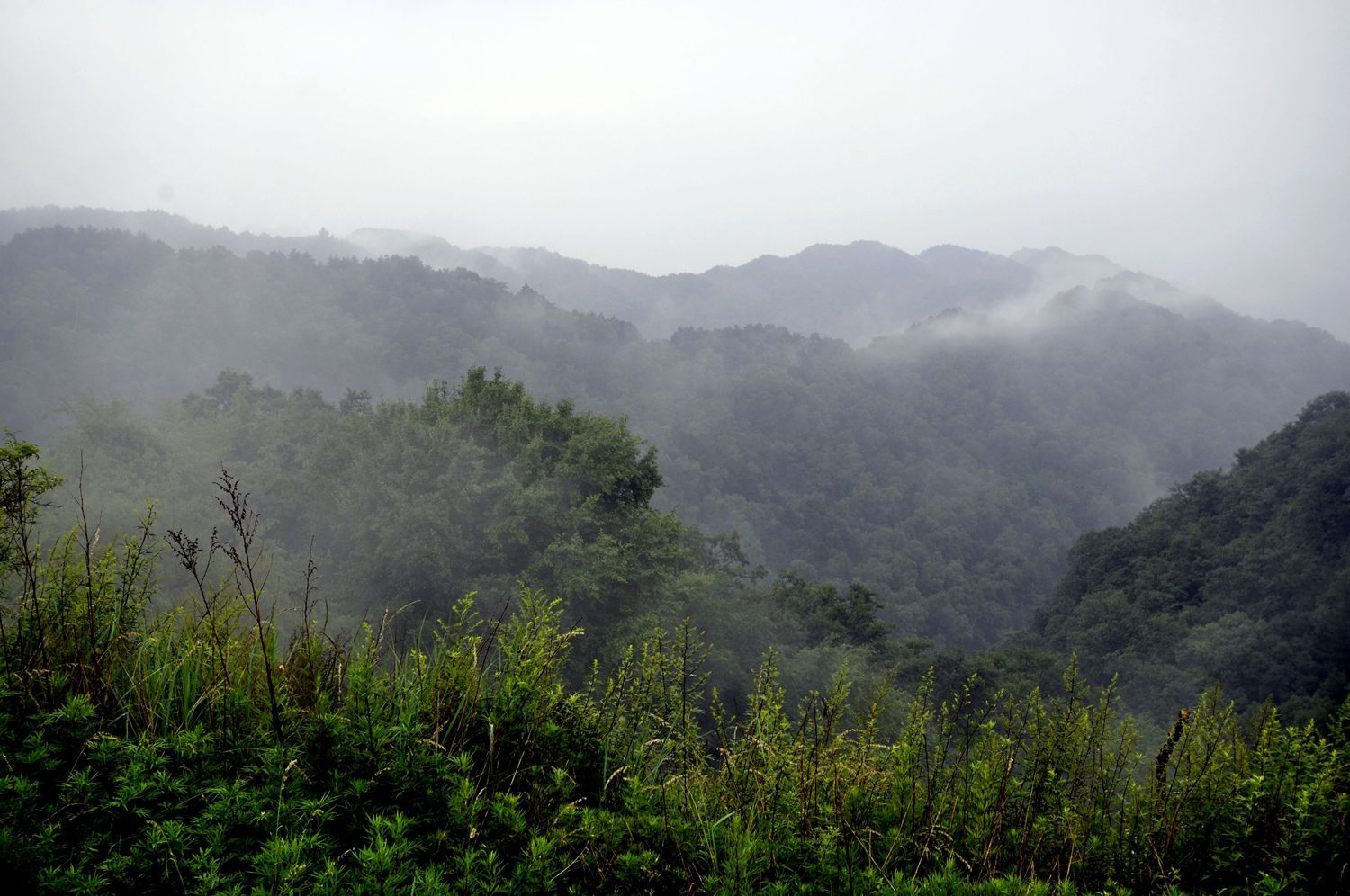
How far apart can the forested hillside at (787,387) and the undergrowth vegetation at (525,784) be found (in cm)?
5911

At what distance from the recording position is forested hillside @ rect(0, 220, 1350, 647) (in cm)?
6562

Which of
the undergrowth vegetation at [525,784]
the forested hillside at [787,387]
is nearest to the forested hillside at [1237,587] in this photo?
the forested hillside at [787,387]

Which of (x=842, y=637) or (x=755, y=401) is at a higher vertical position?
(x=755, y=401)

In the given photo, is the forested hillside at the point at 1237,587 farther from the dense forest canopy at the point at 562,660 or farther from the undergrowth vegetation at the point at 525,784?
the undergrowth vegetation at the point at 525,784

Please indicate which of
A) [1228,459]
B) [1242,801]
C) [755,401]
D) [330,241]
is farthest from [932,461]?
[330,241]

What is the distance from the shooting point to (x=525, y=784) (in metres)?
2.24

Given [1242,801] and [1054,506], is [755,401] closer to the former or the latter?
[1054,506]

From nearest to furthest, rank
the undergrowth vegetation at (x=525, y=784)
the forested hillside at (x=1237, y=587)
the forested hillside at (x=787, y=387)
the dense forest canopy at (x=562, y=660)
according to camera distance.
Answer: the undergrowth vegetation at (x=525, y=784)
the dense forest canopy at (x=562, y=660)
the forested hillside at (x=1237, y=587)
the forested hillside at (x=787, y=387)

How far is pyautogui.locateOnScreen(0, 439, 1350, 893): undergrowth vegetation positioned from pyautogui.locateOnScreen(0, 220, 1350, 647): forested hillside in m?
59.1

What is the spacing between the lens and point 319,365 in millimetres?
79812

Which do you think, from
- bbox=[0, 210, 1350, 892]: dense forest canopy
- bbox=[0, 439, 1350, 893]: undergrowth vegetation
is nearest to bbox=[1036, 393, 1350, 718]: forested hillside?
bbox=[0, 210, 1350, 892]: dense forest canopy

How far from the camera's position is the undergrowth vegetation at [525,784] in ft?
5.45

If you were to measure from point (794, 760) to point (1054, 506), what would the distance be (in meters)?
98.0

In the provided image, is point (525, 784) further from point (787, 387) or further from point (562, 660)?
point (787, 387)
